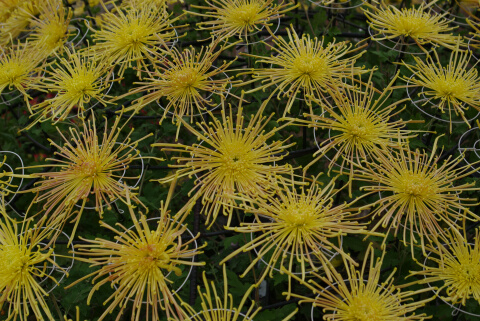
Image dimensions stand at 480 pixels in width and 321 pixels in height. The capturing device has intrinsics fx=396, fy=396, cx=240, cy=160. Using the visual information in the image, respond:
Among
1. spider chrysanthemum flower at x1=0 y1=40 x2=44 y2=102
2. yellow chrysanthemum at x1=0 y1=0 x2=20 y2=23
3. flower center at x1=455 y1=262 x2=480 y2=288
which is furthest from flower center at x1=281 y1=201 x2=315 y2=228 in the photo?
yellow chrysanthemum at x1=0 y1=0 x2=20 y2=23

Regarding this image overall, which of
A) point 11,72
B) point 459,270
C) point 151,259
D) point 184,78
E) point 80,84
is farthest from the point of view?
point 11,72

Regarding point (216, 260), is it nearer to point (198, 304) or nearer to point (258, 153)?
point (198, 304)

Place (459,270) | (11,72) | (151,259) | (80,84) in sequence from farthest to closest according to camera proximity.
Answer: (11,72), (80,84), (459,270), (151,259)

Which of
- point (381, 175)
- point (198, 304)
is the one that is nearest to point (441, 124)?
point (381, 175)

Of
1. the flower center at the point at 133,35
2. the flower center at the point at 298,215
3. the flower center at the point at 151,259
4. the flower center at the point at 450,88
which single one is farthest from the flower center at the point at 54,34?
the flower center at the point at 450,88

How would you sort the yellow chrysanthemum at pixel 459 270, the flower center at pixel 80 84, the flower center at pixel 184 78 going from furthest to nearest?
the flower center at pixel 80 84
the flower center at pixel 184 78
the yellow chrysanthemum at pixel 459 270

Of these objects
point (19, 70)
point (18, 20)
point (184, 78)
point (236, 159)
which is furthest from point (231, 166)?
point (18, 20)

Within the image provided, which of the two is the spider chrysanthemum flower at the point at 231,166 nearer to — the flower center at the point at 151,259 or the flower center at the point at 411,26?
the flower center at the point at 151,259

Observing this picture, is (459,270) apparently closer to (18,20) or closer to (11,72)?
(11,72)
